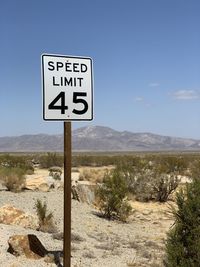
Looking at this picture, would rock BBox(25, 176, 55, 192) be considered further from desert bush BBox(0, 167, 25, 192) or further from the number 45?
the number 45

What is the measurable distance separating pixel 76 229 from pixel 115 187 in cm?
406

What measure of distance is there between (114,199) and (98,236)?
3.59 metres

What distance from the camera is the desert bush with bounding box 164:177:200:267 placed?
289 inches

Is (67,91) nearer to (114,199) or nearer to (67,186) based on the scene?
(67,186)

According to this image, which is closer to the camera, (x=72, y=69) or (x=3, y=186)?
(x=72, y=69)

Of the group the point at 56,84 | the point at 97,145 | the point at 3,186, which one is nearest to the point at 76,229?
the point at 56,84

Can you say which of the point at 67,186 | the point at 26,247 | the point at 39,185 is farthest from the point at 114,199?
the point at 67,186

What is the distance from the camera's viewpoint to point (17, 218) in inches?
441

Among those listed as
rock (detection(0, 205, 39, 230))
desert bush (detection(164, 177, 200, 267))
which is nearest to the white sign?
desert bush (detection(164, 177, 200, 267))

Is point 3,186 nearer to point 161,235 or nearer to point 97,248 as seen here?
point 161,235

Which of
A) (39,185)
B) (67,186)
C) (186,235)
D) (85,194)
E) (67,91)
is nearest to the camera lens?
(67,91)

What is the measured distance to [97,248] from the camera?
1033cm

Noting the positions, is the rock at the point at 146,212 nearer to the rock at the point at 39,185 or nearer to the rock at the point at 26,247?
the rock at the point at 39,185

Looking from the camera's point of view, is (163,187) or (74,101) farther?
(163,187)
